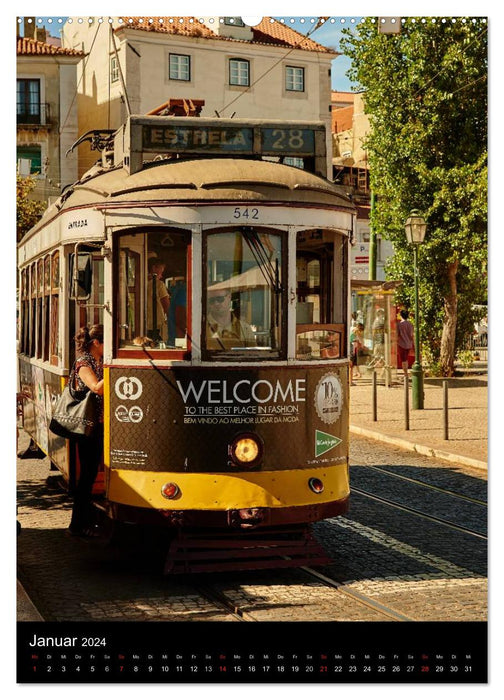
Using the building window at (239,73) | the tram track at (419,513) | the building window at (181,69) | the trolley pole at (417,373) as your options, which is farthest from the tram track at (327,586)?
the trolley pole at (417,373)

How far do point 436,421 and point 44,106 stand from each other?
11.5 m

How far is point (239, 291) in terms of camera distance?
7.73 m

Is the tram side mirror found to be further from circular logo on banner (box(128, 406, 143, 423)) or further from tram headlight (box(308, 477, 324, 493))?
tram headlight (box(308, 477, 324, 493))

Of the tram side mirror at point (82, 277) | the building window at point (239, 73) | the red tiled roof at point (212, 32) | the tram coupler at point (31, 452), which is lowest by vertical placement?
the tram coupler at point (31, 452)

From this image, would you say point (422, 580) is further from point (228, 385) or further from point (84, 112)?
point (84, 112)

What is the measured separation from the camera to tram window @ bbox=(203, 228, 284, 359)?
7.71m

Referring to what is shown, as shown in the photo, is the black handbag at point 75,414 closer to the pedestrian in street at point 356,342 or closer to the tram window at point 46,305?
the tram window at point 46,305

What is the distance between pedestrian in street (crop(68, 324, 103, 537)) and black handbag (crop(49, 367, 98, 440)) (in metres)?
0.04

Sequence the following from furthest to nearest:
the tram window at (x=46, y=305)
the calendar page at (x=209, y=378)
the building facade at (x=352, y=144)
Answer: the building facade at (x=352, y=144) < the tram window at (x=46, y=305) < the calendar page at (x=209, y=378)

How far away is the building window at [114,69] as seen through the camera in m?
8.75

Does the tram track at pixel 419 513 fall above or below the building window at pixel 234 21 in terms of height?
below

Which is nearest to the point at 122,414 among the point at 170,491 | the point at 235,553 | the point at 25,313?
the point at 170,491

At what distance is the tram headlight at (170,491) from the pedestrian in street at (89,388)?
1.09 m

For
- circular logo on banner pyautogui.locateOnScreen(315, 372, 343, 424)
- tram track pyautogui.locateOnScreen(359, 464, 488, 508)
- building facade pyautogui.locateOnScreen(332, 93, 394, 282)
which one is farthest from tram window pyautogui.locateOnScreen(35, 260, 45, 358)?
tram track pyautogui.locateOnScreen(359, 464, 488, 508)
